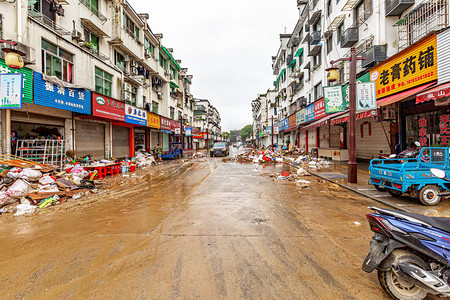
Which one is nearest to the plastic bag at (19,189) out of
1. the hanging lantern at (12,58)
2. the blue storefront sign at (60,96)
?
the hanging lantern at (12,58)

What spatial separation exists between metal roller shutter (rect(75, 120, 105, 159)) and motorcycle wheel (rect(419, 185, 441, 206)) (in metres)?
16.7

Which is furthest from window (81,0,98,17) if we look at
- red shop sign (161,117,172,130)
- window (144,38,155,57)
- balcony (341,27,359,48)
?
balcony (341,27,359,48)

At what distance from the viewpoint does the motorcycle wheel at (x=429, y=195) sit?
18.4ft

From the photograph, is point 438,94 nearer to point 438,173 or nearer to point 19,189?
point 438,173

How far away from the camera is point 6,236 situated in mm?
4270

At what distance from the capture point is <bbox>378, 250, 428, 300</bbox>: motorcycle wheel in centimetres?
229

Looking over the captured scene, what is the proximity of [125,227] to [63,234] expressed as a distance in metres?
1.15

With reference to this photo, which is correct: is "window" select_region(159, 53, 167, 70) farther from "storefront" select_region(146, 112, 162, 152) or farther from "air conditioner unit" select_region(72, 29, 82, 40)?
"air conditioner unit" select_region(72, 29, 82, 40)

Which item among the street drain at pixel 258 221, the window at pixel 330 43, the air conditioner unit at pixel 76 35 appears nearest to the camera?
the street drain at pixel 258 221

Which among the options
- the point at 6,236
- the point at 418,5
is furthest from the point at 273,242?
the point at 418,5

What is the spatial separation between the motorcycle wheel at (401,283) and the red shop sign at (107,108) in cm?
1495

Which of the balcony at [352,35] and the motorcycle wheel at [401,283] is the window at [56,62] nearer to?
the motorcycle wheel at [401,283]

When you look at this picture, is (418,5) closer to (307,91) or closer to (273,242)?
(273,242)

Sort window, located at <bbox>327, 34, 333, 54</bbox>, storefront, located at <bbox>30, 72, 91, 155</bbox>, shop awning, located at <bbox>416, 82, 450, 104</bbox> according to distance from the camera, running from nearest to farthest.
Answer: shop awning, located at <bbox>416, 82, 450, 104</bbox> → storefront, located at <bbox>30, 72, 91, 155</bbox> → window, located at <bbox>327, 34, 333, 54</bbox>
